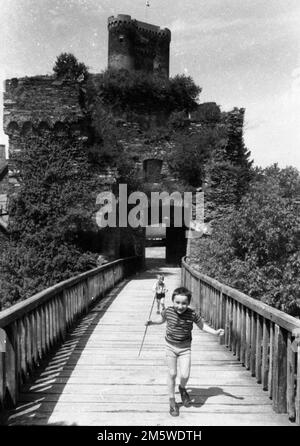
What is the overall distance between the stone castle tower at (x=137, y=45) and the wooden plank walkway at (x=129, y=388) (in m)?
33.5

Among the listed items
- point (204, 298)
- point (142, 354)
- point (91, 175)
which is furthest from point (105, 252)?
point (142, 354)

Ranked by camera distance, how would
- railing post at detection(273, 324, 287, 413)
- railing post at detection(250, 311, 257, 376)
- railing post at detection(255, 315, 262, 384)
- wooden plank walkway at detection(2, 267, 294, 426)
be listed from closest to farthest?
1. wooden plank walkway at detection(2, 267, 294, 426)
2. railing post at detection(273, 324, 287, 413)
3. railing post at detection(255, 315, 262, 384)
4. railing post at detection(250, 311, 257, 376)

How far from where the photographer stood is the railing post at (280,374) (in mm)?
4309

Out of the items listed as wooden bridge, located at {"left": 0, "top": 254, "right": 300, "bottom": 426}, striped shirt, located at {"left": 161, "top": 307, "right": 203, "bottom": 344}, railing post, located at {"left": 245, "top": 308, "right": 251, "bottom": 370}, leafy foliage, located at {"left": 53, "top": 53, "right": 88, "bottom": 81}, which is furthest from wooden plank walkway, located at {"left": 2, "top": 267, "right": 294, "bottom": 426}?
leafy foliage, located at {"left": 53, "top": 53, "right": 88, "bottom": 81}

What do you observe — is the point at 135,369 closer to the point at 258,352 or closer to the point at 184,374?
the point at 184,374

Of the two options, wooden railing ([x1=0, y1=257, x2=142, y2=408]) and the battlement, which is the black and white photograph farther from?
the battlement

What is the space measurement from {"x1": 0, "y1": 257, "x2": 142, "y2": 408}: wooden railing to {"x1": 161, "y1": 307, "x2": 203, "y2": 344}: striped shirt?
154 cm

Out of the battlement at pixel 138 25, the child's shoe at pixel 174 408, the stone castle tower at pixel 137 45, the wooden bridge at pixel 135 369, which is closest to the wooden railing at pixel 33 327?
the wooden bridge at pixel 135 369

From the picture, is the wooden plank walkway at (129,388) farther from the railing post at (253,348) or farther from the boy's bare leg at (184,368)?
the boy's bare leg at (184,368)

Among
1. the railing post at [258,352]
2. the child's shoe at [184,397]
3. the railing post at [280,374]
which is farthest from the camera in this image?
the railing post at [258,352]

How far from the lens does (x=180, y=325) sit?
4.66 meters

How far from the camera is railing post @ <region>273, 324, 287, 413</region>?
4.31m

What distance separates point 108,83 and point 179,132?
18.4 ft

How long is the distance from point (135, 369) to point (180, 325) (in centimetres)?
150
